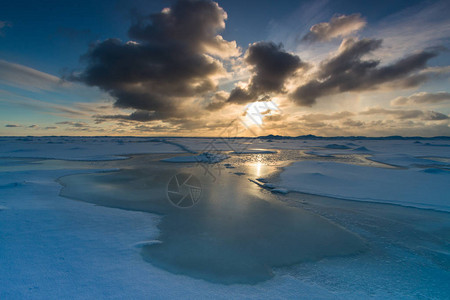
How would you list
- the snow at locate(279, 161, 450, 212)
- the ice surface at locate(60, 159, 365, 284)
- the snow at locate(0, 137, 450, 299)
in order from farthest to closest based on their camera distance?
the snow at locate(279, 161, 450, 212) < the ice surface at locate(60, 159, 365, 284) < the snow at locate(0, 137, 450, 299)

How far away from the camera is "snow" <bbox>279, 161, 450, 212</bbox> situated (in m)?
7.10

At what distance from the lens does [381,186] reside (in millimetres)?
8773

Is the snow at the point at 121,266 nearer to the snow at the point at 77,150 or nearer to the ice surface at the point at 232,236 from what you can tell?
the ice surface at the point at 232,236

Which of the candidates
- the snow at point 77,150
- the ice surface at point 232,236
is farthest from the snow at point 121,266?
the snow at point 77,150

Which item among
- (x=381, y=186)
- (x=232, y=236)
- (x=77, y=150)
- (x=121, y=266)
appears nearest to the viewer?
(x=121, y=266)

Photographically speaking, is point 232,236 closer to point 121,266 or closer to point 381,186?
point 121,266

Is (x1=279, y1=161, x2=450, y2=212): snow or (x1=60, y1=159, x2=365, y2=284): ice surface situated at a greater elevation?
(x1=279, y1=161, x2=450, y2=212): snow

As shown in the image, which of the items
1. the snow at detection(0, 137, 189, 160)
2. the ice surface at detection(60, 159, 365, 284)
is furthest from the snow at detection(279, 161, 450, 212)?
the snow at detection(0, 137, 189, 160)

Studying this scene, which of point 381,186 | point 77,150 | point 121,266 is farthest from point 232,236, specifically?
point 77,150

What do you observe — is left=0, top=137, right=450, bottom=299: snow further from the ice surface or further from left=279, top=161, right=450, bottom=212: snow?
left=279, top=161, right=450, bottom=212: snow

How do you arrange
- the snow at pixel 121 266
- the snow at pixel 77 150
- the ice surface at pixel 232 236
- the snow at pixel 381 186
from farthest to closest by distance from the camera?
the snow at pixel 77 150, the snow at pixel 381 186, the ice surface at pixel 232 236, the snow at pixel 121 266

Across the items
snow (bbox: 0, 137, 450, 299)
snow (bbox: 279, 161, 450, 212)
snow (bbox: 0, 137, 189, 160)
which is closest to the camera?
snow (bbox: 0, 137, 450, 299)

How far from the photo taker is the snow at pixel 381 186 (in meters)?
7.10

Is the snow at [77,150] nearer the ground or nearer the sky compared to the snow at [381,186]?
nearer the ground
